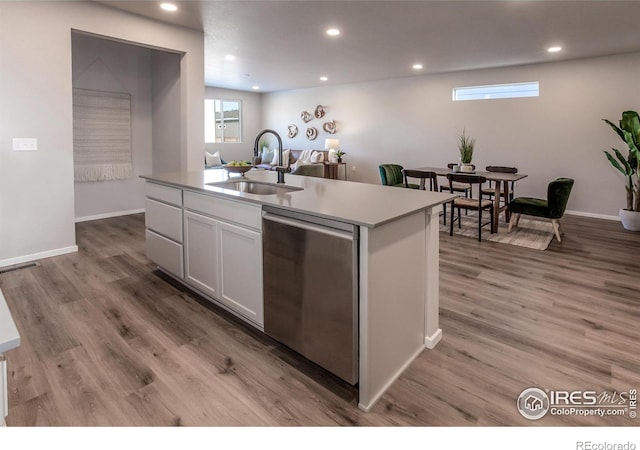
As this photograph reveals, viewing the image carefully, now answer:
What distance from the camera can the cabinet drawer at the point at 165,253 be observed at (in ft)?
10.3

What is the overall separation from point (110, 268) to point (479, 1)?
439 centimetres

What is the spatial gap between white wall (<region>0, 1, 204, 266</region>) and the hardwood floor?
523mm

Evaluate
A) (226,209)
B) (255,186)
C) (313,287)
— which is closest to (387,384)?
(313,287)

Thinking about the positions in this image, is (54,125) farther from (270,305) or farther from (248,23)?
(270,305)

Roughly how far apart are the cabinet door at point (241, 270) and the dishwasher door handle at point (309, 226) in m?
0.17

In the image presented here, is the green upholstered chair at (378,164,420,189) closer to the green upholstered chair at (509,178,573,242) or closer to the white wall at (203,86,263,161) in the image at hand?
the green upholstered chair at (509,178,573,242)

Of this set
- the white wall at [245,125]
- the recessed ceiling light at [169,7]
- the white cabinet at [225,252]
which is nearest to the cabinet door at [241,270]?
the white cabinet at [225,252]

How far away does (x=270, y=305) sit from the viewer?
224cm

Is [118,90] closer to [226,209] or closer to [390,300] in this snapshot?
[226,209]

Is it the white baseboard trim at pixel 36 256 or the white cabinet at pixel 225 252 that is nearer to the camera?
the white cabinet at pixel 225 252

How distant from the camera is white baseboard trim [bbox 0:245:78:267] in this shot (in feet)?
12.4

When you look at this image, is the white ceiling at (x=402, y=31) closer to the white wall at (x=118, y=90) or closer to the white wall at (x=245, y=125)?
the white wall at (x=118, y=90)

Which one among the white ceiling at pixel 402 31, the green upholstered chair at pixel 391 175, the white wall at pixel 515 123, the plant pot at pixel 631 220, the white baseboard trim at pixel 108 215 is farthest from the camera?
the white wall at pixel 515 123

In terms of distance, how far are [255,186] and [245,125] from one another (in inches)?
330
